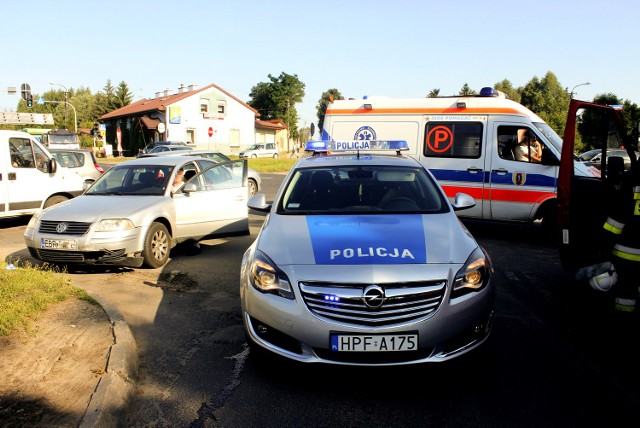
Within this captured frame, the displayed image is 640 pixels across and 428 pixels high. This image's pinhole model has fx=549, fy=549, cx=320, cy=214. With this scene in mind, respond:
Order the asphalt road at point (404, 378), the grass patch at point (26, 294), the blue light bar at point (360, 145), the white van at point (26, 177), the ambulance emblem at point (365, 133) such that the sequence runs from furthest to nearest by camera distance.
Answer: the ambulance emblem at point (365, 133)
the white van at point (26, 177)
the blue light bar at point (360, 145)
the grass patch at point (26, 294)
the asphalt road at point (404, 378)

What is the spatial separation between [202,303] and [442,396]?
316cm

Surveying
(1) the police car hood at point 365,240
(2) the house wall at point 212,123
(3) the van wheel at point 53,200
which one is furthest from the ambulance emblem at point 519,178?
(2) the house wall at point 212,123

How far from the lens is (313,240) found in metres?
4.08

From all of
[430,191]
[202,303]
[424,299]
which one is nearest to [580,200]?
[430,191]

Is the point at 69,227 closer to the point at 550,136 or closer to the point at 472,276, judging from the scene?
the point at 472,276

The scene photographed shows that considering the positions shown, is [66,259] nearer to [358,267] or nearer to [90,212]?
[90,212]

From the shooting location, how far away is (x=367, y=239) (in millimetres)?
4062

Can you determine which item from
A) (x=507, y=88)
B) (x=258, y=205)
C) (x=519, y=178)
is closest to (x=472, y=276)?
(x=258, y=205)

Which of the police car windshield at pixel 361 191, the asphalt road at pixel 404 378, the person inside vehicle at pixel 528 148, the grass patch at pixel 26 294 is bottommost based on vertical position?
the asphalt road at pixel 404 378

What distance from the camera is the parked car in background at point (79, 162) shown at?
14328 millimetres

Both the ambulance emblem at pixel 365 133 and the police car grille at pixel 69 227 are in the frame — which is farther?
the ambulance emblem at pixel 365 133

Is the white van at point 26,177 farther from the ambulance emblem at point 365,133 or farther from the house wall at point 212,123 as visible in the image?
the house wall at point 212,123

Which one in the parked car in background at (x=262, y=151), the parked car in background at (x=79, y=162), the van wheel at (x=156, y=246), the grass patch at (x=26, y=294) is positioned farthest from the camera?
the parked car in background at (x=262, y=151)

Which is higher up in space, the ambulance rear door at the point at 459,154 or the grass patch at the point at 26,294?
the ambulance rear door at the point at 459,154
